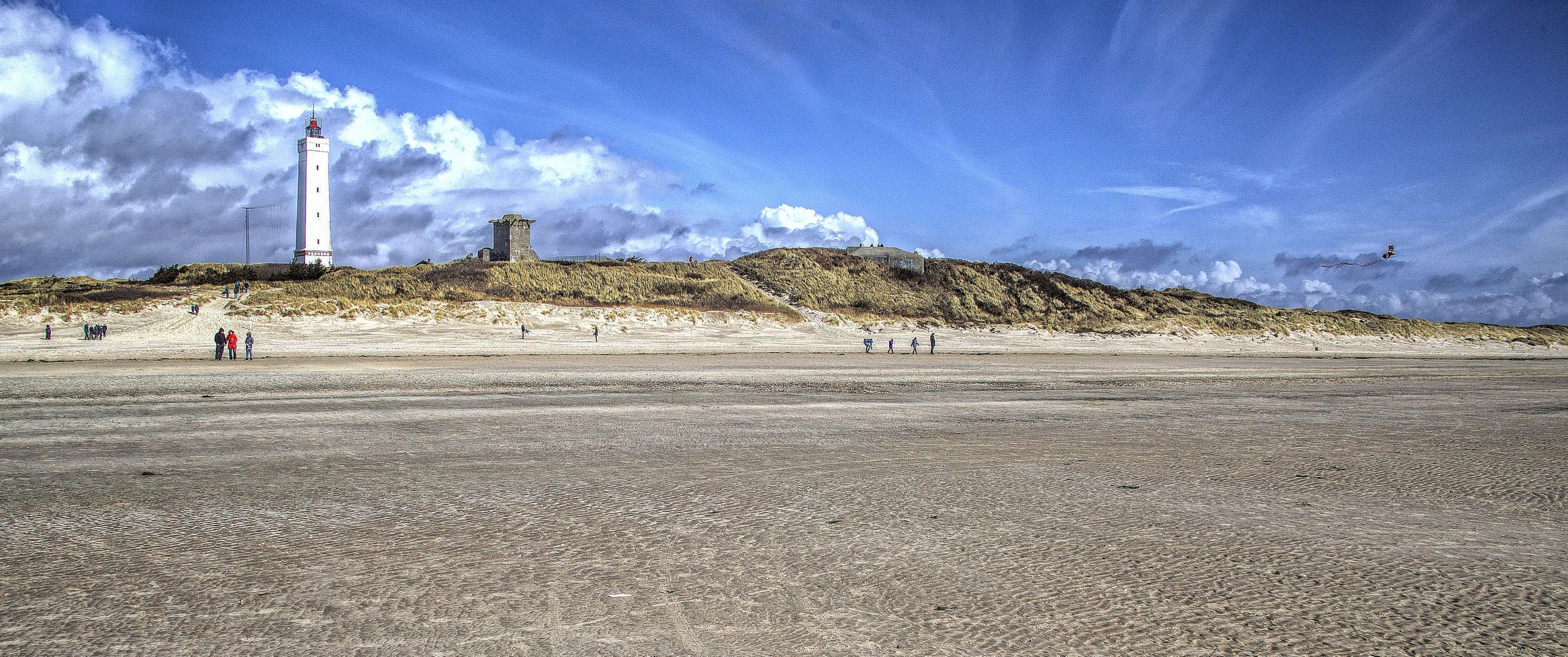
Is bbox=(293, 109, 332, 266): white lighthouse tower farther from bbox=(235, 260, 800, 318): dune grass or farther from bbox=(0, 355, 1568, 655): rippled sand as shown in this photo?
bbox=(0, 355, 1568, 655): rippled sand

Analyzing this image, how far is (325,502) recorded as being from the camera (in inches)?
248

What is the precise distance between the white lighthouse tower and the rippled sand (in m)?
57.5

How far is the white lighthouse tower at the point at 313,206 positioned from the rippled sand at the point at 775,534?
5755 centimetres

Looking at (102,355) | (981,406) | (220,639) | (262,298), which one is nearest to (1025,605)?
(220,639)

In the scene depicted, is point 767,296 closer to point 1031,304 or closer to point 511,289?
point 511,289

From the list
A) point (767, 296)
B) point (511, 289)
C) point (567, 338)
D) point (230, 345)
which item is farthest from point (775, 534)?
point (767, 296)

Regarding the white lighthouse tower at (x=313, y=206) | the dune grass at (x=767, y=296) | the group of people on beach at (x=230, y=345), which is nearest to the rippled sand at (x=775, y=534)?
the group of people on beach at (x=230, y=345)

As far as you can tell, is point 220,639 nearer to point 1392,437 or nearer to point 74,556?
point 74,556

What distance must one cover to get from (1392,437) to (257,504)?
40.4 ft

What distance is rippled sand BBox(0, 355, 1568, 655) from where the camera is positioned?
3686 millimetres

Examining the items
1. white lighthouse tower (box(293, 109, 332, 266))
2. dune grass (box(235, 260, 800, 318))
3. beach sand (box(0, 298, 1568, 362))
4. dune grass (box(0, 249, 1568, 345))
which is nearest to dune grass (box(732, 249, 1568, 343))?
dune grass (box(0, 249, 1568, 345))

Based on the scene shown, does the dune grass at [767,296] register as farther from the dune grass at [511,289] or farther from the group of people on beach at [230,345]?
the group of people on beach at [230,345]

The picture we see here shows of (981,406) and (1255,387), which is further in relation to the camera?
(1255,387)

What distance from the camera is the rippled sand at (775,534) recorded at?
12.1 ft
